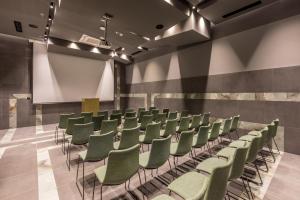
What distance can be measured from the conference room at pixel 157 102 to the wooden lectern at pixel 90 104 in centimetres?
6

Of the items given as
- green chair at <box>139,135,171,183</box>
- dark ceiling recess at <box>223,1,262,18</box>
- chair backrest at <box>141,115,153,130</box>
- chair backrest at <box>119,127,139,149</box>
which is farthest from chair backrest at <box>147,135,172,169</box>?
dark ceiling recess at <box>223,1,262,18</box>

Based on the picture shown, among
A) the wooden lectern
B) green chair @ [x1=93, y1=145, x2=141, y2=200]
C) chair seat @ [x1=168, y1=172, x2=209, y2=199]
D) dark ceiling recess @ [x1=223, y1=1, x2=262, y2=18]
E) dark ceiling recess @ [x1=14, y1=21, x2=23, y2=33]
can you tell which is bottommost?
chair seat @ [x1=168, y1=172, x2=209, y2=199]

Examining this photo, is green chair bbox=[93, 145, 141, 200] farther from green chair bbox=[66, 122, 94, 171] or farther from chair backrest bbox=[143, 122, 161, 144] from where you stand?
green chair bbox=[66, 122, 94, 171]

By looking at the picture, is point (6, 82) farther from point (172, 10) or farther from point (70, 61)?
point (172, 10)

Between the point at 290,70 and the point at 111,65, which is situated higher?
the point at 111,65

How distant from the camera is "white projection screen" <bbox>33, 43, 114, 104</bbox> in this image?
802 centimetres

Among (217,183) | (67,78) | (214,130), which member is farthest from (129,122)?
(67,78)

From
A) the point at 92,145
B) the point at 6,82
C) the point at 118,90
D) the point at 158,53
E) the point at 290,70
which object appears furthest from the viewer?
the point at 118,90

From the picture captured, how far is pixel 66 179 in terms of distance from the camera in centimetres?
304

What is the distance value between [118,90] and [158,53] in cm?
450

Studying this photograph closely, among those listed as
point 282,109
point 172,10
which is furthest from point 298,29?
point 172,10

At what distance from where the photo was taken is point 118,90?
12.6 meters

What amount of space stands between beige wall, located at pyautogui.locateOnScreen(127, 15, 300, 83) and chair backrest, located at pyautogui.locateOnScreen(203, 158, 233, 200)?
16.4 feet

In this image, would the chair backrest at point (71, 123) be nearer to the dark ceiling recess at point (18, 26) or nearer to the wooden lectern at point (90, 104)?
the dark ceiling recess at point (18, 26)
